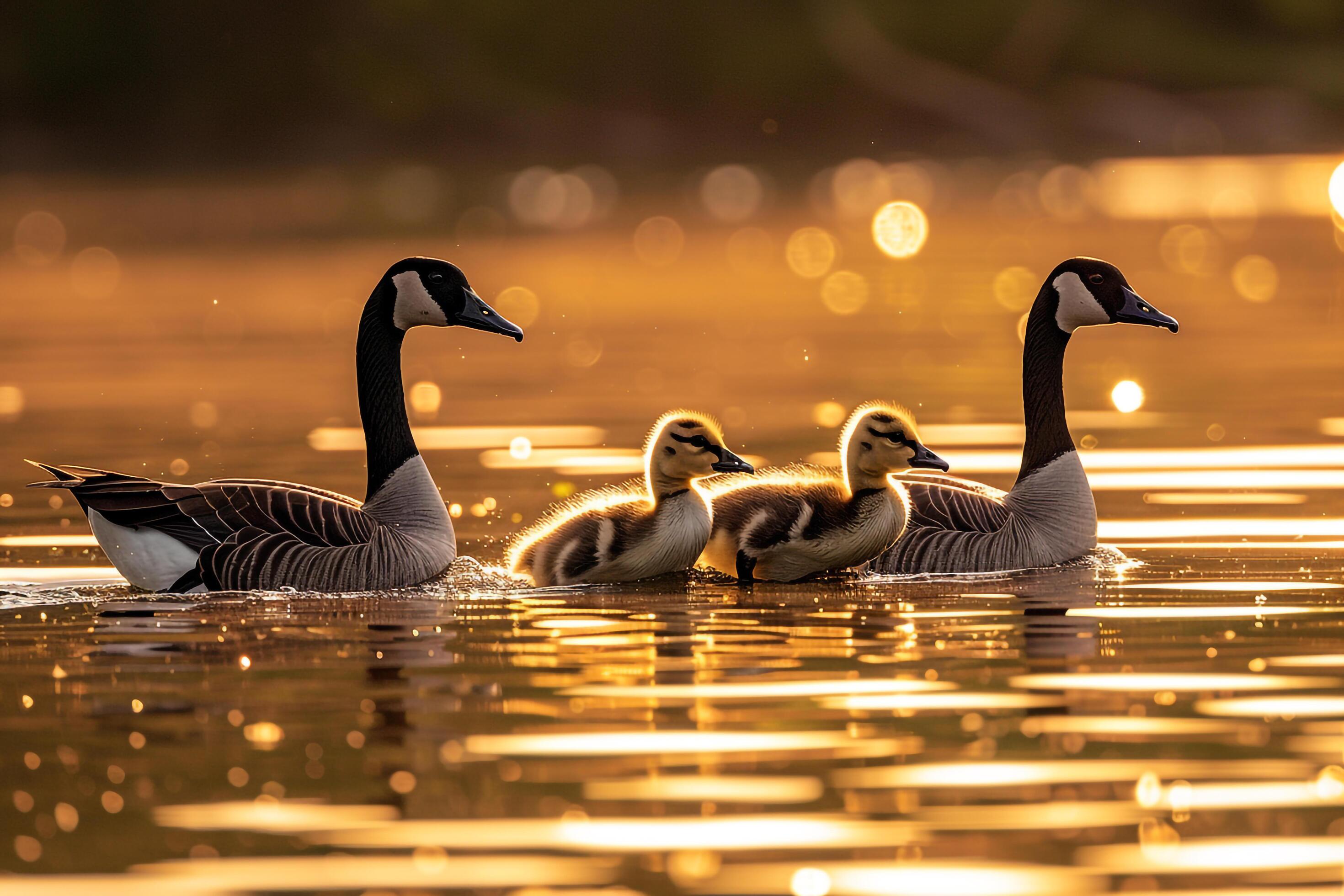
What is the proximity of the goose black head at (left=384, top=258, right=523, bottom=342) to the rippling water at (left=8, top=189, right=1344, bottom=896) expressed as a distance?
1.50 meters

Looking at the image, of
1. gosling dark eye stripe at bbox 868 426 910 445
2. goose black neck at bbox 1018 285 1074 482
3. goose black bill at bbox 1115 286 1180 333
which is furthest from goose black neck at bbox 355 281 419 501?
goose black bill at bbox 1115 286 1180 333

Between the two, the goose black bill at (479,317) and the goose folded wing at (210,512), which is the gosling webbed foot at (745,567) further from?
the goose folded wing at (210,512)

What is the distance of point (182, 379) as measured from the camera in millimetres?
26734

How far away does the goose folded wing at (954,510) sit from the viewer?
45.5ft

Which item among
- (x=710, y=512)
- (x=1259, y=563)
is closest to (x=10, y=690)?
(x=710, y=512)

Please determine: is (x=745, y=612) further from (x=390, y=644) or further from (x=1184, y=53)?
(x=1184, y=53)

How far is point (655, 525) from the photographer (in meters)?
13.2

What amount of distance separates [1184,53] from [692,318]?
121130 mm

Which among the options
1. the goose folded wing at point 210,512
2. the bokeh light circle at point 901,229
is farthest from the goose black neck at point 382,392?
the bokeh light circle at point 901,229

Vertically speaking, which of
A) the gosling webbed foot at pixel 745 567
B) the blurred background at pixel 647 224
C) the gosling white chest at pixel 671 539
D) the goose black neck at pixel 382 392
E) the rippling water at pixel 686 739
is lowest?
the rippling water at pixel 686 739

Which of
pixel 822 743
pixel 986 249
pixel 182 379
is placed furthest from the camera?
pixel 986 249

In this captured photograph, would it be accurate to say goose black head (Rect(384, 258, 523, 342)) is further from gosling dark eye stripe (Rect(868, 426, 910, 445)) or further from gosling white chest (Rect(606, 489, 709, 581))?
gosling dark eye stripe (Rect(868, 426, 910, 445))

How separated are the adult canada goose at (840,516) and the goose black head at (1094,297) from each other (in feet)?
6.39

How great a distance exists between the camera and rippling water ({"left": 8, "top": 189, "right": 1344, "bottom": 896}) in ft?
26.0
